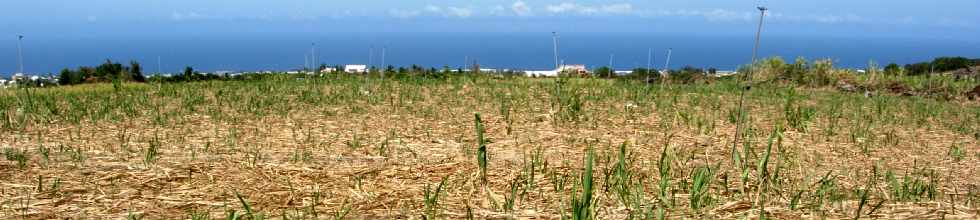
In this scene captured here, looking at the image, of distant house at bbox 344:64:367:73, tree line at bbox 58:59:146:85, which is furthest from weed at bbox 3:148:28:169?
tree line at bbox 58:59:146:85

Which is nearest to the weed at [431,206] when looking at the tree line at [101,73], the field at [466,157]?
the field at [466,157]

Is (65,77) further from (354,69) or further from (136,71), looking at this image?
(354,69)

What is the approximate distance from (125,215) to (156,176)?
62cm

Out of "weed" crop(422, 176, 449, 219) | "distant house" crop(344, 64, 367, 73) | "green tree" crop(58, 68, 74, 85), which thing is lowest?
"green tree" crop(58, 68, 74, 85)

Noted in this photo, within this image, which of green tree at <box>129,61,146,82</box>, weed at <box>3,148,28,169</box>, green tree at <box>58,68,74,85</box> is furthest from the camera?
green tree at <box>58,68,74,85</box>

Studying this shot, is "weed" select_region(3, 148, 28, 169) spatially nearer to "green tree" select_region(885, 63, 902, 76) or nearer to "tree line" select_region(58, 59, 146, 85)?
"tree line" select_region(58, 59, 146, 85)

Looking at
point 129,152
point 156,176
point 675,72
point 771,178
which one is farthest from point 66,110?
point 675,72

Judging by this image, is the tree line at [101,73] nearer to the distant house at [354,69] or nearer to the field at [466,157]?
the distant house at [354,69]

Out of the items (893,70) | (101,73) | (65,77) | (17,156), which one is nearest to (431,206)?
(17,156)

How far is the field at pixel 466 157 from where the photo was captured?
2941 millimetres

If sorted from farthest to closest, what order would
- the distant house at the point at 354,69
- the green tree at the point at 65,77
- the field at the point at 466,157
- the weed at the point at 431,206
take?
the green tree at the point at 65,77 < the distant house at the point at 354,69 < the field at the point at 466,157 < the weed at the point at 431,206

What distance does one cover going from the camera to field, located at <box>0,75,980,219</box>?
116 inches

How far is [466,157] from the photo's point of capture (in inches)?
161

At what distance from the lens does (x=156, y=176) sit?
340cm
